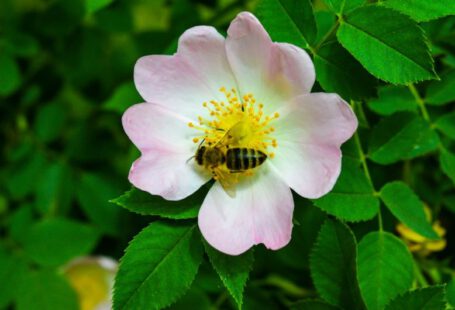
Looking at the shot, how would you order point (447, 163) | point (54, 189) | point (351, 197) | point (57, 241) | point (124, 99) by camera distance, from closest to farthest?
point (351, 197) < point (447, 163) < point (124, 99) < point (57, 241) < point (54, 189)

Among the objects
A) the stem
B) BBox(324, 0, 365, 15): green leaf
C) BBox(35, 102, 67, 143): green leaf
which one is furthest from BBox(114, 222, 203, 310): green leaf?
BBox(35, 102, 67, 143): green leaf

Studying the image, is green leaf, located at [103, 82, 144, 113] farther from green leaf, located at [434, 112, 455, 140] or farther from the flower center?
green leaf, located at [434, 112, 455, 140]

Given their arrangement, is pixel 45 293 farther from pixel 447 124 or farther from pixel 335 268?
pixel 447 124

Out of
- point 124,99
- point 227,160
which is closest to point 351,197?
point 227,160

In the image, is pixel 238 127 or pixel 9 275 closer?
pixel 238 127

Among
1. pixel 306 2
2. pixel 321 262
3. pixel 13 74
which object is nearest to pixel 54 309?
pixel 13 74

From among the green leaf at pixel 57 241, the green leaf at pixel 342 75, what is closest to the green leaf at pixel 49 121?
the green leaf at pixel 57 241
